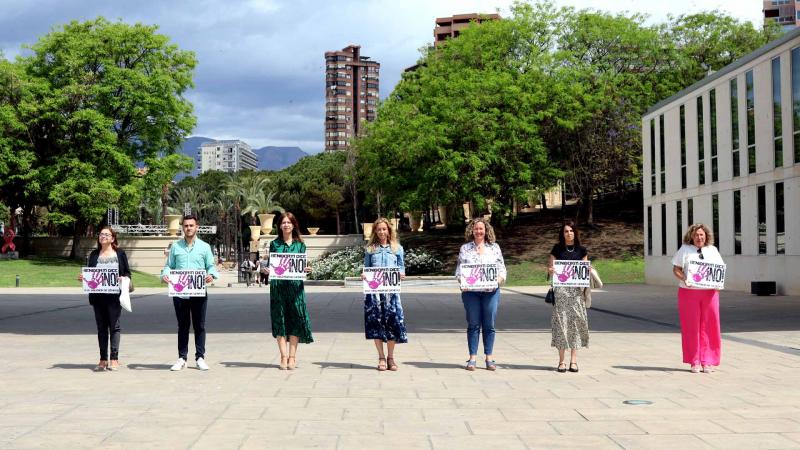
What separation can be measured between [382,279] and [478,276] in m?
1.09

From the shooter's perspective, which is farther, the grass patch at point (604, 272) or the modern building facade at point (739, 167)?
the grass patch at point (604, 272)

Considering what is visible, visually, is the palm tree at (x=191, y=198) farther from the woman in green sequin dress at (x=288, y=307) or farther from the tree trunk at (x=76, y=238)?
the woman in green sequin dress at (x=288, y=307)

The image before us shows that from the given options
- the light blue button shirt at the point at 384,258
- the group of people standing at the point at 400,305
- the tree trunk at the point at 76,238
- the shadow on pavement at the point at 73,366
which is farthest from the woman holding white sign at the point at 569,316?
the tree trunk at the point at 76,238

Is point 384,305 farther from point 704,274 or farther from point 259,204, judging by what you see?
point 259,204

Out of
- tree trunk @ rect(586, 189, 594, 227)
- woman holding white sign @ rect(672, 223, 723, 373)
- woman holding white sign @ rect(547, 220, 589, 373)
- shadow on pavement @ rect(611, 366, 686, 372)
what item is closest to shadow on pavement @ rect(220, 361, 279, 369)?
woman holding white sign @ rect(547, 220, 589, 373)

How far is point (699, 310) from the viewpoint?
1004 cm

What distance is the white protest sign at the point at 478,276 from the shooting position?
9.82 meters

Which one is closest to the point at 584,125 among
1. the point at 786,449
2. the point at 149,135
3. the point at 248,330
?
the point at 149,135

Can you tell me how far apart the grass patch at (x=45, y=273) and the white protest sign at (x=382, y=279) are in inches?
1332

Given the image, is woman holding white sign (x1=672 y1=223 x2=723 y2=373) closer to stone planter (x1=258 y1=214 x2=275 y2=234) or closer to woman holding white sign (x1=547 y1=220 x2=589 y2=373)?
woman holding white sign (x1=547 y1=220 x2=589 y2=373)

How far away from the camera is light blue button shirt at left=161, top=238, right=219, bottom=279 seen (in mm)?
10188

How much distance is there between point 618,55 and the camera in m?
49.8

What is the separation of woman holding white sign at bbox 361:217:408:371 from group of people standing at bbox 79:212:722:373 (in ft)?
0.04

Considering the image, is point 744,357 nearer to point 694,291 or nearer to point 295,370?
point 694,291
